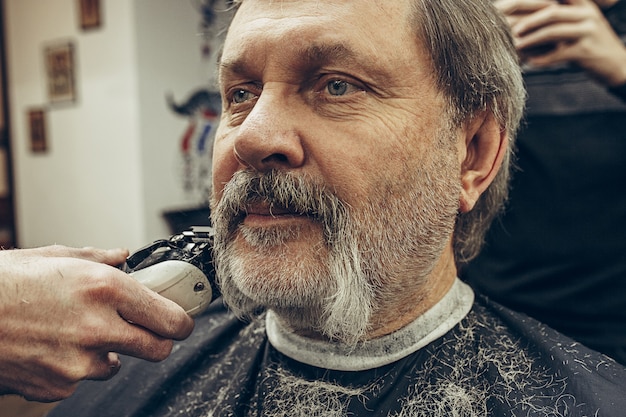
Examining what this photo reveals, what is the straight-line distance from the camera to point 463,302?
4.55ft

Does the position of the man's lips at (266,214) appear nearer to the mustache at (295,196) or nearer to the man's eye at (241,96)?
the mustache at (295,196)

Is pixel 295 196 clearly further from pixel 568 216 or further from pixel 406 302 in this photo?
pixel 568 216

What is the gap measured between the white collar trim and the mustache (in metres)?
0.34

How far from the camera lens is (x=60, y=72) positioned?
4156 millimetres

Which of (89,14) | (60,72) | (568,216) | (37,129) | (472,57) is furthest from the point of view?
(37,129)

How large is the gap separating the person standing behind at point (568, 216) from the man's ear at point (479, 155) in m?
0.42

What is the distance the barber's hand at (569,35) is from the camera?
155cm

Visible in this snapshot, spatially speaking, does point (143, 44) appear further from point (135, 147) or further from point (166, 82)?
point (135, 147)

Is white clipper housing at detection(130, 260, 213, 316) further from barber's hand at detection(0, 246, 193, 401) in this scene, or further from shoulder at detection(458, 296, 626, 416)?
shoulder at detection(458, 296, 626, 416)

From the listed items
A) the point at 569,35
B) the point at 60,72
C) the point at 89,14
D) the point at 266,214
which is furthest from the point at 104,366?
the point at 60,72

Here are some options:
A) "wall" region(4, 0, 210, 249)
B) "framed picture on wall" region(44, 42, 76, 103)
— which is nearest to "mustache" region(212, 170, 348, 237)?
"wall" region(4, 0, 210, 249)

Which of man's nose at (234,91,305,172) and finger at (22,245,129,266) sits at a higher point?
man's nose at (234,91,305,172)

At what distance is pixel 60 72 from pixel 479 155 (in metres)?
3.75

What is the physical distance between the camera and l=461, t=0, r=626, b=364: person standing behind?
5.81 ft
